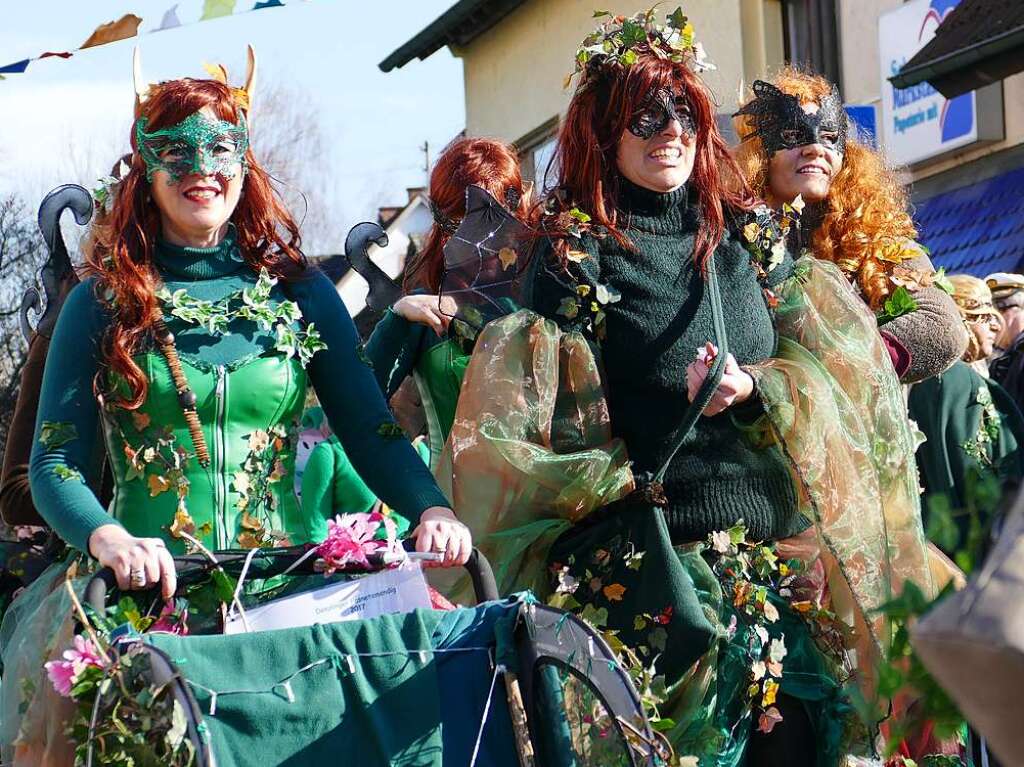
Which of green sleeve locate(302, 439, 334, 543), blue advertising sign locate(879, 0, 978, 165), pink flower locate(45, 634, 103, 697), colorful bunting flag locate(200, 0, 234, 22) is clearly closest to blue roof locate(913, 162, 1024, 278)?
blue advertising sign locate(879, 0, 978, 165)

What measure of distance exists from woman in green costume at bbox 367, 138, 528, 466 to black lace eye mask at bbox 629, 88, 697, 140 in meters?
0.59

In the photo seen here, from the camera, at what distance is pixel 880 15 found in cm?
1363

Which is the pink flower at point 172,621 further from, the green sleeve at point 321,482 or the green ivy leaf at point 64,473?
the green sleeve at point 321,482

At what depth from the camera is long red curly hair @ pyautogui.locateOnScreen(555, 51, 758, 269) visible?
419cm

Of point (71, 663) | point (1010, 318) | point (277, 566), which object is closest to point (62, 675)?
point (71, 663)

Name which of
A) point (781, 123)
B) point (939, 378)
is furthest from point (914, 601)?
point (939, 378)

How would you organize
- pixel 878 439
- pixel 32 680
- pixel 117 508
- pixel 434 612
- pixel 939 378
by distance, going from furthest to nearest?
1. pixel 939 378
2. pixel 878 439
3. pixel 117 508
4. pixel 32 680
5. pixel 434 612

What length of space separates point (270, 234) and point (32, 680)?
1.22 m

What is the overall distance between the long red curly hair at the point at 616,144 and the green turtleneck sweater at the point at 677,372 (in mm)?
71

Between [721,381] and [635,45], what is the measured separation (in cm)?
92

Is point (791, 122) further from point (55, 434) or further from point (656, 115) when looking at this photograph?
point (55, 434)

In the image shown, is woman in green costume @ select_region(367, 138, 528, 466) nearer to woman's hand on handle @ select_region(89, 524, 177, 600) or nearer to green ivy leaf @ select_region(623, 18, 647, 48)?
green ivy leaf @ select_region(623, 18, 647, 48)

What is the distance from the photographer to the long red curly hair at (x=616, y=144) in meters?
4.19

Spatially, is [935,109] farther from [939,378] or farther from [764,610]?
[764,610]
